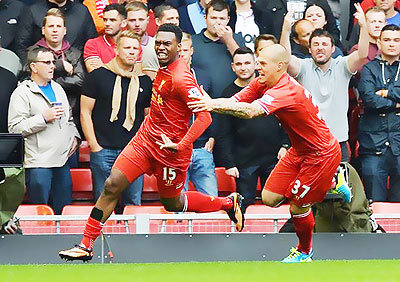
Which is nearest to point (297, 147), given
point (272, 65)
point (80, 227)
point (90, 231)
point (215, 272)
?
point (272, 65)

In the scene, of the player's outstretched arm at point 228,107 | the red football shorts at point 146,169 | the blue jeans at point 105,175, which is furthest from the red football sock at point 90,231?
the blue jeans at point 105,175

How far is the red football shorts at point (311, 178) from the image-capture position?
10.7 meters

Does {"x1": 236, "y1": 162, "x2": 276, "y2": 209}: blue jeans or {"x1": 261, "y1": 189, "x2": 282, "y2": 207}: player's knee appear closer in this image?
{"x1": 261, "y1": 189, "x2": 282, "y2": 207}: player's knee

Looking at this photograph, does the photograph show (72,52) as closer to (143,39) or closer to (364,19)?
(143,39)

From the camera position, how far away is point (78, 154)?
46.2ft

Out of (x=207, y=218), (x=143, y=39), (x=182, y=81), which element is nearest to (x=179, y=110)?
(x=182, y=81)

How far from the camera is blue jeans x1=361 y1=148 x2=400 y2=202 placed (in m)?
13.4

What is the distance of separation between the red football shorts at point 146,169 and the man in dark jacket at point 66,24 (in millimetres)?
3178

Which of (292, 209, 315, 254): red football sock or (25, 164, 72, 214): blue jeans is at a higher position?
(292, 209, 315, 254): red football sock

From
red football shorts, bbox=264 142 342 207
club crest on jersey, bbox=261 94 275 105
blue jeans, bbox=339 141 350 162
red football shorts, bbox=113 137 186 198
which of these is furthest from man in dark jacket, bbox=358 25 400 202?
club crest on jersey, bbox=261 94 275 105

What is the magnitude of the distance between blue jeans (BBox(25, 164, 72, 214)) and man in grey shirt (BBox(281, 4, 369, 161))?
303cm

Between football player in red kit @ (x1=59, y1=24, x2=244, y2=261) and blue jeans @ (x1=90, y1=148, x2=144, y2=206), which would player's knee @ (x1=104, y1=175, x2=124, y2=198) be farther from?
blue jeans @ (x1=90, y1=148, x2=144, y2=206)

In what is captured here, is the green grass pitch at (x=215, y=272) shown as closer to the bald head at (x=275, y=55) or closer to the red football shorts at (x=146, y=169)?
the red football shorts at (x=146, y=169)

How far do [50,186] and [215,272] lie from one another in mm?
4355
